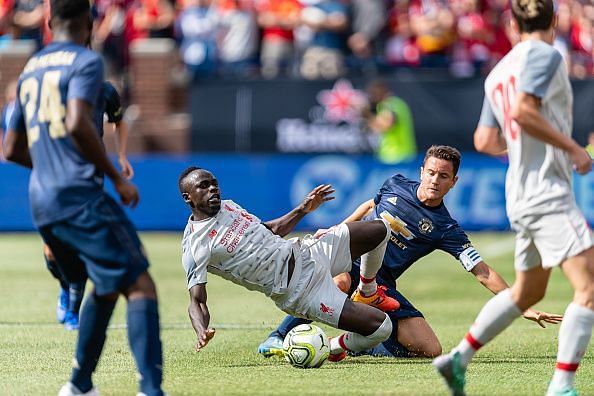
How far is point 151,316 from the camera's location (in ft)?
19.6

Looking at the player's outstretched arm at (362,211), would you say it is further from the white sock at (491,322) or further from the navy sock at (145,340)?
the navy sock at (145,340)

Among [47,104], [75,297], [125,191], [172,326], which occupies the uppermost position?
[47,104]

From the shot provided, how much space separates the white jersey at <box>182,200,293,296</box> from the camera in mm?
7754

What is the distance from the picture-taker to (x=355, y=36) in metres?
22.4

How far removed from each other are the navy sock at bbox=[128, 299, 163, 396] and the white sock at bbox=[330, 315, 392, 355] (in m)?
2.32

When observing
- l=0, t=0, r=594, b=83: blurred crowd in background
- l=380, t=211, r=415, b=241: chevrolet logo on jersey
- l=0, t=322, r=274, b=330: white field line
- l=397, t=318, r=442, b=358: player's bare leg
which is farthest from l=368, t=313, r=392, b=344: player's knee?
l=0, t=0, r=594, b=83: blurred crowd in background

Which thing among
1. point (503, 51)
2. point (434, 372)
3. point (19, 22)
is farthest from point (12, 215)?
point (434, 372)

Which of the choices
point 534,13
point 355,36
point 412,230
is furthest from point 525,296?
point 355,36

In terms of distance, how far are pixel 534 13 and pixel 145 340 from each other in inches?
107

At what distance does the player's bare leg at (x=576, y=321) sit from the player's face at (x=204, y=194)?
2567 mm

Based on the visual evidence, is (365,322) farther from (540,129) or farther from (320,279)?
(540,129)

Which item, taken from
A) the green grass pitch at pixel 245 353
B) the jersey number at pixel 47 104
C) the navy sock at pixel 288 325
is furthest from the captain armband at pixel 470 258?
the jersey number at pixel 47 104

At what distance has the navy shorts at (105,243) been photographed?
5.89m

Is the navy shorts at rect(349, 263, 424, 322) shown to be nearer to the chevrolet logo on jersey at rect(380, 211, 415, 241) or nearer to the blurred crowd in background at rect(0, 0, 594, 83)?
the chevrolet logo on jersey at rect(380, 211, 415, 241)
